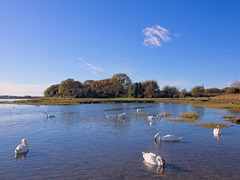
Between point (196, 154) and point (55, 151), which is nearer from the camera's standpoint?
point (196, 154)

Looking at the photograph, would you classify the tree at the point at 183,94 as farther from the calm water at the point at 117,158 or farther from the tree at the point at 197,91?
the calm water at the point at 117,158

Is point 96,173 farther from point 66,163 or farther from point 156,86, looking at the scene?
point 156,86

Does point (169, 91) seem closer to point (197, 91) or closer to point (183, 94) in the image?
point (183, 94)

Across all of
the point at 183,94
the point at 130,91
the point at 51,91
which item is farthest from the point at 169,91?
the point at 51,91

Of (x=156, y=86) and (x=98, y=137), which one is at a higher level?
(x=156, y=86)

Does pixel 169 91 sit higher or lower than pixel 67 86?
lower

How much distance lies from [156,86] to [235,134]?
70.3 m

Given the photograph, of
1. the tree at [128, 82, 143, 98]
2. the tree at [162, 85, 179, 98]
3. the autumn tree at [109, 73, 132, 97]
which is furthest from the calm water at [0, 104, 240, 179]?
the autumn tree at [109, 73, 132, 97]

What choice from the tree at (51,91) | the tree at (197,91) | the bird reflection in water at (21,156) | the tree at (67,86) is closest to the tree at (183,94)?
the tree at (197,91)

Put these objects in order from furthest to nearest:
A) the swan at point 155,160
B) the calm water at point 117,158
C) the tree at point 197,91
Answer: the tree at point 197,91 → the swan at point 155,160 → the calm water at point 117,158

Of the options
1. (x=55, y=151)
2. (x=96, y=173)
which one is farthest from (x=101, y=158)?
(x=55, y=151)

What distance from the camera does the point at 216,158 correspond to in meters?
9.33

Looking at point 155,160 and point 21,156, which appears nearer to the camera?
point 155,160

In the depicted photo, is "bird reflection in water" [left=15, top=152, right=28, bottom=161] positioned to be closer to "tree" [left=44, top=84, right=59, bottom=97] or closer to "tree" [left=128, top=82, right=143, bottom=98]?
"tree" [left=128, top=82, right=143, bottom=98]
